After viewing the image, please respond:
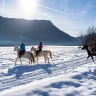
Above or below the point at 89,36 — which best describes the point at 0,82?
below

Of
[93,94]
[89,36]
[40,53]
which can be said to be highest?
[89,36]

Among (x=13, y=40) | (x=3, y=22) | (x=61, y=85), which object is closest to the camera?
(x=61, y=85)

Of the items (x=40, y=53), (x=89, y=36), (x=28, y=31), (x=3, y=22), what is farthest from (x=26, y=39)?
(x=40, y=53)

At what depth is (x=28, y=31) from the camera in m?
200

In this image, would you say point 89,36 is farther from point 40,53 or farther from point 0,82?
point 0,82

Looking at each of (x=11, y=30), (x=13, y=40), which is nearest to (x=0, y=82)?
(x=13, y=40)

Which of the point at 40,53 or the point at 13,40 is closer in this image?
the point at 40,53

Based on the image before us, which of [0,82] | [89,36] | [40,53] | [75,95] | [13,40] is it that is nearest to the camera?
[75,95]

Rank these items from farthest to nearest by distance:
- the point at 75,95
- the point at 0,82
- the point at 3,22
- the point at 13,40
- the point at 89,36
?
1. the point at 3,22
2. the point at 13,40
3. the point at 89,36
4. the point at 0,82
5. the point at 75,95

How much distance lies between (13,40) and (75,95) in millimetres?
175769

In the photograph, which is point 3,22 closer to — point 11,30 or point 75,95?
point 11,30

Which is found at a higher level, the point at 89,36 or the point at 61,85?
the point at 89,36

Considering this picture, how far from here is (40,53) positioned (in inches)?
A: 738

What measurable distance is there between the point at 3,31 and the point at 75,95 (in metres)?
185
